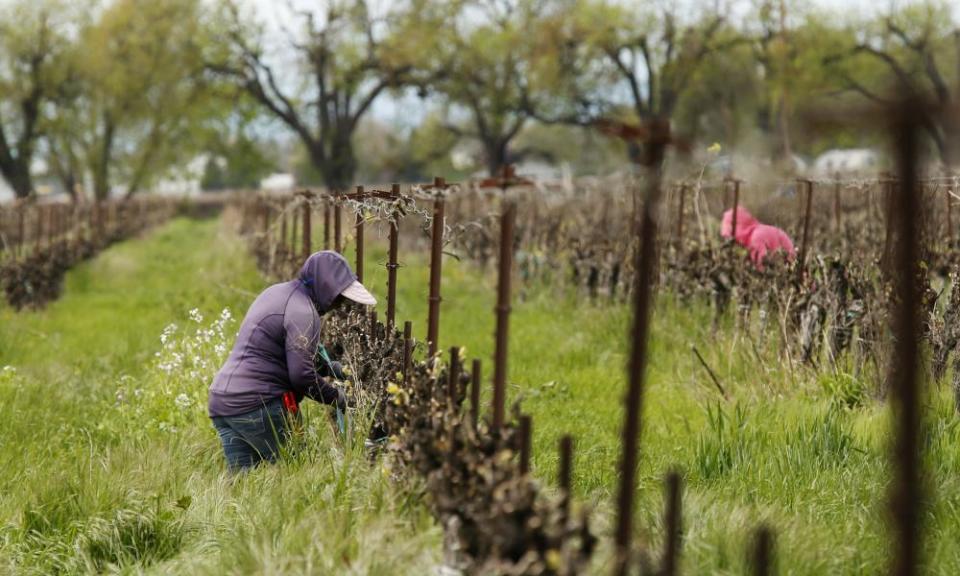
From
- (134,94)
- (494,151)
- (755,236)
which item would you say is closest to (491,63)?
(494,151)

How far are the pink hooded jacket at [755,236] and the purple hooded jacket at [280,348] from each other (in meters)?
4.23

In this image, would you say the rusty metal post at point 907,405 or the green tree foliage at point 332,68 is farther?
the green tree foliage at point 332,68

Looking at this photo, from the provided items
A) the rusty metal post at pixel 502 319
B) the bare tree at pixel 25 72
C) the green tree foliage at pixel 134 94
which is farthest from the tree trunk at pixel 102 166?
the rusty metal post at pixel 502 319

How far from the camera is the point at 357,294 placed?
496 centimetres

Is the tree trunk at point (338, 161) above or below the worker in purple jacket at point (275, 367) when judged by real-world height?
above

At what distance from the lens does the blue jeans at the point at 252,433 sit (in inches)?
195

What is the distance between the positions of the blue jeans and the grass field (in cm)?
15

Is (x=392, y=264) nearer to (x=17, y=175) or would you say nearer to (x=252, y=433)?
(x=252, y=433)

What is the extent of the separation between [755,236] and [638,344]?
6.45 meters

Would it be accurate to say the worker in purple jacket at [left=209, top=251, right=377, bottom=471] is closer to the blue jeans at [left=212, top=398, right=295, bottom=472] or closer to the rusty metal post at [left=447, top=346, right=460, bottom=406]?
the blue jeans at [left=212, top=398, right=295, bottom=472]

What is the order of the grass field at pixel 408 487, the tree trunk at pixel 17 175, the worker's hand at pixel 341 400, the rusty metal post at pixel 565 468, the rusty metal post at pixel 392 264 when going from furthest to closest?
the tree trunk at pixel 17 175
the rusty metal post at pixel 392 264
the worker's hand at pixel 341 400
the grass field at pixel 408 487
the rusty metal post at pixel 565 468

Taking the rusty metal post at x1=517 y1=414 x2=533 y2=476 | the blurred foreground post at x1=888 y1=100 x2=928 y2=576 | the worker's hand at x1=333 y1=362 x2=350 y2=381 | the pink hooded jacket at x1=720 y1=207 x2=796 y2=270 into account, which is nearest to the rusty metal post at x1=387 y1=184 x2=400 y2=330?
the worker's hand at x1=333 y1=362 x2=350 y2=381

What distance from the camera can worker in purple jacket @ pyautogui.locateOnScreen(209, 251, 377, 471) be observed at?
4891 millimetres

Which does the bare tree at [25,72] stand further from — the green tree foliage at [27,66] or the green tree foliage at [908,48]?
the green tree foliage at [908,48]
